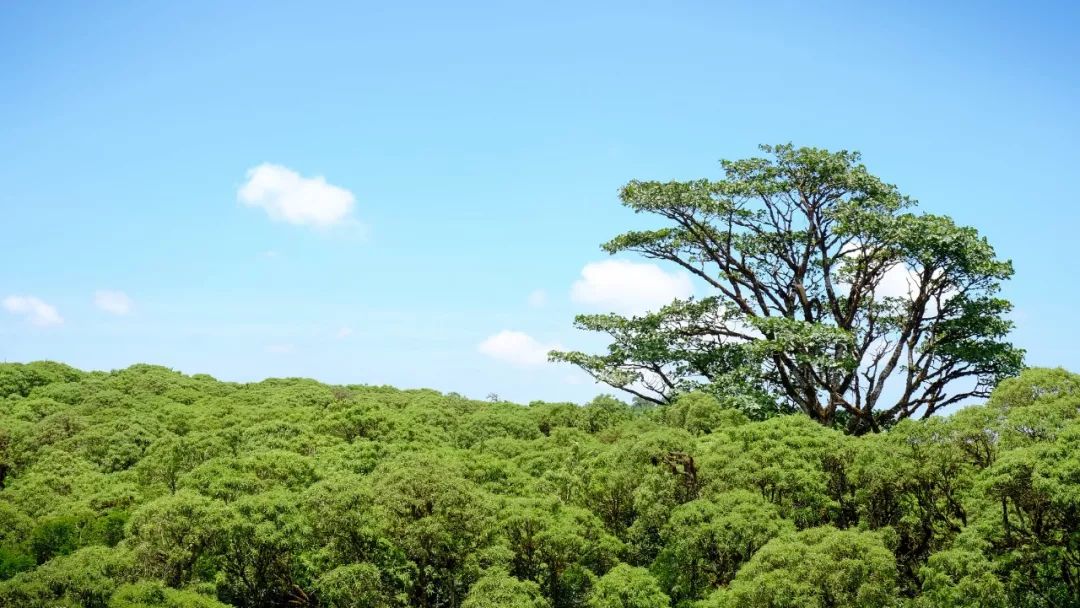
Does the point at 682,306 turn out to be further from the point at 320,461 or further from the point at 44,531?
the point at 44,531

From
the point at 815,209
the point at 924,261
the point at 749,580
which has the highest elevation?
the point at 815,209

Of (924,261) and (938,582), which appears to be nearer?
(938,582)

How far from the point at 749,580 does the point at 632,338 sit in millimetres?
20314

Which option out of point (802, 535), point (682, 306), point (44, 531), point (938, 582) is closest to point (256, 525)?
point (44, 531)

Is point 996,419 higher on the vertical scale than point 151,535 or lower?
higher

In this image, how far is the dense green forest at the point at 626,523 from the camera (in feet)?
74.7

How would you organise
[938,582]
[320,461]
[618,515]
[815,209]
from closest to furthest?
1. [938,582]
2. [618,515]
3. [320,461]
4. [815,209]

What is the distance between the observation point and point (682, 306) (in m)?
43.0

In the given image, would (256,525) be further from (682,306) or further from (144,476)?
(682,306)

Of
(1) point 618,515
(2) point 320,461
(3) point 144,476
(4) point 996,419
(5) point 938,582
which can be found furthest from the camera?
(3) point 144,476

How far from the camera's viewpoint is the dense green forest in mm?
22766

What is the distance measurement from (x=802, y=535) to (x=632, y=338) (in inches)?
757

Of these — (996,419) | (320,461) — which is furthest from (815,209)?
(320,461)

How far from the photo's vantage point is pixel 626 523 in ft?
104
